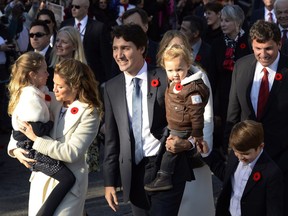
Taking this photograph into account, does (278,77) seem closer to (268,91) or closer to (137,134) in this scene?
(268,91)

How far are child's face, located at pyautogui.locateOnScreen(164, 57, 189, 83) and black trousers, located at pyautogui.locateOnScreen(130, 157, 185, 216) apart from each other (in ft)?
1.98

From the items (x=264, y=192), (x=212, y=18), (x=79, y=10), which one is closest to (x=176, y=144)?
(x=264, y=192)

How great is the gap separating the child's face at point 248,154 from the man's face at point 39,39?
385 cm

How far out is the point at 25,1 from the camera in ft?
48.9

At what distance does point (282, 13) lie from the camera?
32.2 feet

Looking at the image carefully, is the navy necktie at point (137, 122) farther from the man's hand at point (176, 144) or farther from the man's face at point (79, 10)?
the man's face at point (79, 10)

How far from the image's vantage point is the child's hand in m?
5.66

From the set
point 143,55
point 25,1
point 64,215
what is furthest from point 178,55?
point 25,1

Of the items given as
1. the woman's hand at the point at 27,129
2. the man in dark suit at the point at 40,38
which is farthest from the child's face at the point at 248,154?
the man in dark suit at the point at 40,38

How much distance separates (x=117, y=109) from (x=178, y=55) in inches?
24.0

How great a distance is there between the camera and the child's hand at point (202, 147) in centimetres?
566

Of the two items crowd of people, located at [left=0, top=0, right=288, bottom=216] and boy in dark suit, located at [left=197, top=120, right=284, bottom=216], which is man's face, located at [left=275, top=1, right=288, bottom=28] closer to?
crowd of people, located at [left=0, top=0, right=288, bottom=216]

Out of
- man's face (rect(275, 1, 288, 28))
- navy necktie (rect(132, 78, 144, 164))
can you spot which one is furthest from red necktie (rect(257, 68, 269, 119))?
man's face (rect(275, 1, 288, 28))

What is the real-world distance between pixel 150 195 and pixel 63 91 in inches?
38.5
